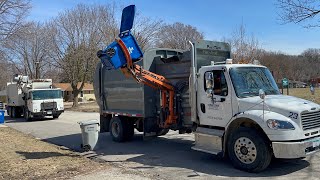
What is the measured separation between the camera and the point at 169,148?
443 inches

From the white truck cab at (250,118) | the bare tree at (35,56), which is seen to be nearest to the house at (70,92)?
the bare tree at (35,56)

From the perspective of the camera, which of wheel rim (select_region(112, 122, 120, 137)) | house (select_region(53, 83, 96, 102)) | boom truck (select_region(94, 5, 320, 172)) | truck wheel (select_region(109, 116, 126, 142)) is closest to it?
boom truck (select_region(94, 5, 320, 172))

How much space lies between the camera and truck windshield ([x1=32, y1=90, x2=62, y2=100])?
86.1 ft

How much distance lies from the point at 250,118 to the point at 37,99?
21.4 metres

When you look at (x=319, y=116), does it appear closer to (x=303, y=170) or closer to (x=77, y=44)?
(x=303, y=170)

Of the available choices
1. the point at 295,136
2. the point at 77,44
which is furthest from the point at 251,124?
the point at 77,44

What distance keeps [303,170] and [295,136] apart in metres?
0.96

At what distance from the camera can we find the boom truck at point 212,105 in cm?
742

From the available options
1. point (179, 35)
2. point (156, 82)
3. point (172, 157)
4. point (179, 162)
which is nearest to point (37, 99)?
point (156, 82)

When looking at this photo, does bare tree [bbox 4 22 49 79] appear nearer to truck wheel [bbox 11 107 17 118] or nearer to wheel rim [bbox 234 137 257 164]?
truck wheel [bbox 11 107 17 118]

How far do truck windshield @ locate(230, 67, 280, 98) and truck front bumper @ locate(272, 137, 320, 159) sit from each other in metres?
1.48

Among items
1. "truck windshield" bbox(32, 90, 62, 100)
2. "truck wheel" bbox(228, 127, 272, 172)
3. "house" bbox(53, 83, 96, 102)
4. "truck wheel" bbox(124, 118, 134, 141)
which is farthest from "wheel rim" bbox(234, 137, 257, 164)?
"house" bbox(53, 83, 96, 102)

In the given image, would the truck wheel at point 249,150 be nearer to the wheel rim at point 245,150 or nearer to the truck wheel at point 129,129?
the wheel rim at point 245,150

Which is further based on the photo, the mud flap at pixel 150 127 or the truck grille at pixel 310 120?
the mud flap at pixel 150 127
